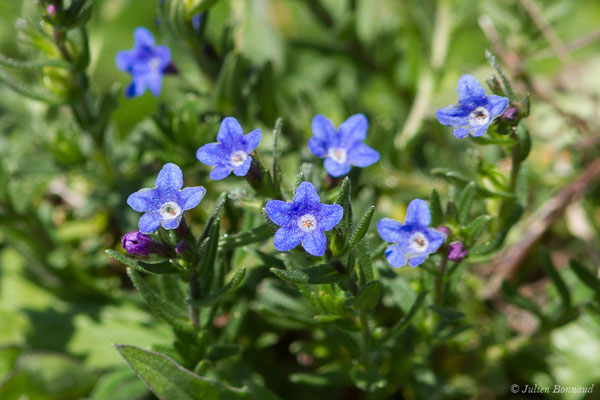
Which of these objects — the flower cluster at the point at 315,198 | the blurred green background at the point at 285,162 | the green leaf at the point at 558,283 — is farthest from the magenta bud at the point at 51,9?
the green leaf at the point at 558,283

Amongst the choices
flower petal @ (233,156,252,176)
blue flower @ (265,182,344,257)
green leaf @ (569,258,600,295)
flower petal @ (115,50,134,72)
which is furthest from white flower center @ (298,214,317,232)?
flower petal @ (115,50,134,72)

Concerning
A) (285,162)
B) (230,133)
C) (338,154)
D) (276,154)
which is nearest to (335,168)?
(338,154)

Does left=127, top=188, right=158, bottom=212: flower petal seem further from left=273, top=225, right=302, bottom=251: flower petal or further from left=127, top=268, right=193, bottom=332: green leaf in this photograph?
left=273, top=225, right=302, bottom=251: flower petal

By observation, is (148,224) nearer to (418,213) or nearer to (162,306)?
(162,306)

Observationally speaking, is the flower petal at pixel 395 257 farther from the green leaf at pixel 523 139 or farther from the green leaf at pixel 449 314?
the green leaf at pixel 523 139

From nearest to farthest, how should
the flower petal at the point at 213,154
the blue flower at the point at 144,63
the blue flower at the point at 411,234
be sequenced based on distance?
1. the blue flower at the point at 411,234
2. the flower petal at the point at 213,154
3. the blue flower at the point at 144,63
